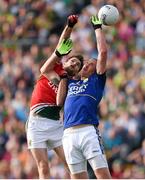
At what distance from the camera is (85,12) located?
18.8m

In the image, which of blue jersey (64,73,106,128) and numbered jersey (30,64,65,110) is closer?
blue jersey (64,73,106,128)

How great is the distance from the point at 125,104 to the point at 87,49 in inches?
90.0

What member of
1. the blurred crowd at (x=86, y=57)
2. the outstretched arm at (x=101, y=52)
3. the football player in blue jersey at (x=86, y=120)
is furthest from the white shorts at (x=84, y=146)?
the blurred crowd at (x=86, y=57)

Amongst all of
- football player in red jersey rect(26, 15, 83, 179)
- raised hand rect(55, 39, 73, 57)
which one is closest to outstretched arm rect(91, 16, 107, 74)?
raised hand rect(55, 39, 73, 57)

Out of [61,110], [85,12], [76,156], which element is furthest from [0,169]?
[76,156]

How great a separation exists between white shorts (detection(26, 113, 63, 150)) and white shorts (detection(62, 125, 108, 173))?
1145 millimetres

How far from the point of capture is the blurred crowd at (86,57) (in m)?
15.5

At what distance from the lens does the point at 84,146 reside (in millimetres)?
10711

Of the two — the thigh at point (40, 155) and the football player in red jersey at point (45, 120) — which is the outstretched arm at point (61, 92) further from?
the thigh at point (40, 155)

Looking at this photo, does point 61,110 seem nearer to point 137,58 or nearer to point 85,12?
point 137,58

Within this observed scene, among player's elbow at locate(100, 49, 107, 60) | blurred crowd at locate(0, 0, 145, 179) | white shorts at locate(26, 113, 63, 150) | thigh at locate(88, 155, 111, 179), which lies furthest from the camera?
blurred crowd at locate(0, 0, 145, 179)

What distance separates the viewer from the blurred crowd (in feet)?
50.9

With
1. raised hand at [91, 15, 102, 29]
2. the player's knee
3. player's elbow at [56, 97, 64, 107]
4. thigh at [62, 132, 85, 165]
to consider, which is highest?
raised hand at [91, 15, 102, 29]

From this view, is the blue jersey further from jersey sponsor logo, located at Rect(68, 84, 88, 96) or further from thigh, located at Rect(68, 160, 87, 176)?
thigh, located at Rect(68, 160, 87, 176)
